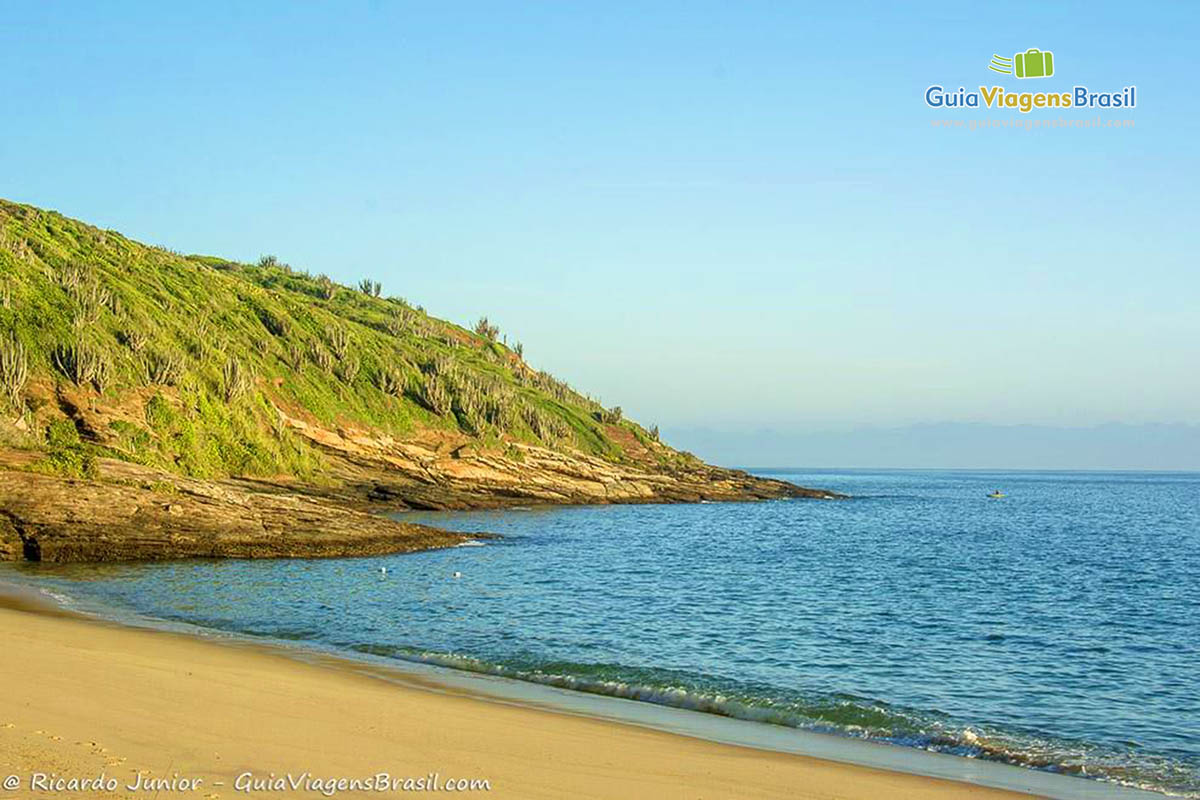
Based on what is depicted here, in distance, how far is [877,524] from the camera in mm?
65938

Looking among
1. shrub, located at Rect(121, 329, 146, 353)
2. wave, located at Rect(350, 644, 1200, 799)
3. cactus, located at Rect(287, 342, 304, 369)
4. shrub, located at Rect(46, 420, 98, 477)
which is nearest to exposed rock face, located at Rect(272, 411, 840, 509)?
cactus, located at Rect(287, 342, 304, 369)

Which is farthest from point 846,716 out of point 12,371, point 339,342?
point 339,342

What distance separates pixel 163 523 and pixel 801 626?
2094 cm

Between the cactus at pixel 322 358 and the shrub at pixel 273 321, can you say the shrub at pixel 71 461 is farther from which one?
the shrub at pixel 273 321

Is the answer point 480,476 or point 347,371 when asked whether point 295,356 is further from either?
point 480,476

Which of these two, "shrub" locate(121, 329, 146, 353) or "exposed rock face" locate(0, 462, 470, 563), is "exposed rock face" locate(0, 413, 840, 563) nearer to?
"exposed rock face" locate(0, 462, 470, 563)

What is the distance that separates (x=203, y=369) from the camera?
1960 inches

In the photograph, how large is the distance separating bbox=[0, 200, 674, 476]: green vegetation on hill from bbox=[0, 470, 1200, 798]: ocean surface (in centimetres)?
1235

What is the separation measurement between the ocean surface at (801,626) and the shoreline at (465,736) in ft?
4.09

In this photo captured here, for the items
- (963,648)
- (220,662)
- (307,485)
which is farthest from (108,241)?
(963,648)

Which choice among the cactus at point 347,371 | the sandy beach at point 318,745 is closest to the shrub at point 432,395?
the cactus at point 347,371

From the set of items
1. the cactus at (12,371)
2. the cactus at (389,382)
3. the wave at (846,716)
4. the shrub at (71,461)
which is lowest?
the wave at (846,716)

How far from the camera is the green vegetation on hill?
1603 inches

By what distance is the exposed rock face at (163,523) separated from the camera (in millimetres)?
29203
